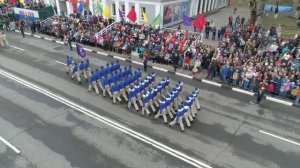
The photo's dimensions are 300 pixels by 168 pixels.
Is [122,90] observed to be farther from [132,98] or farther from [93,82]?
[93,82]

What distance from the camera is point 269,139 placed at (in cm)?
1231

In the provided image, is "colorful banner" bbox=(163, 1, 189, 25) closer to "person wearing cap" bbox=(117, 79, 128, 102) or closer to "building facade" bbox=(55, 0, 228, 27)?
"building facade" bbox=(55, 0, 228, 27)

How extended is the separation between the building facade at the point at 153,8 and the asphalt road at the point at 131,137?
40.6 feet

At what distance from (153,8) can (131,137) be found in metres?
17.8

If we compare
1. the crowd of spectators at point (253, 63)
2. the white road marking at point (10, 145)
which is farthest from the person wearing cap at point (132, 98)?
the crowd of spectators at point (253, 63)

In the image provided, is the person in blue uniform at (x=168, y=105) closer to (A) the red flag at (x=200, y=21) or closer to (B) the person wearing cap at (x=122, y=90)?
(B) the person wearing cap at (x=122, y=90)

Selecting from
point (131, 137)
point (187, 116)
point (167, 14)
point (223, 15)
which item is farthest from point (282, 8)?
point (131, 137)

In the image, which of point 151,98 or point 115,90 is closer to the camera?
point 151,98

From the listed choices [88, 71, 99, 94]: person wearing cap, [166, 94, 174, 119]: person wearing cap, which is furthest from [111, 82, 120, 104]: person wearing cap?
[166, 94, 174, 119]: person wearing cap

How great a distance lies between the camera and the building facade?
2680cm

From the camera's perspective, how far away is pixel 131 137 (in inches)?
476

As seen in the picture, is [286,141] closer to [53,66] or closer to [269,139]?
[269,139]

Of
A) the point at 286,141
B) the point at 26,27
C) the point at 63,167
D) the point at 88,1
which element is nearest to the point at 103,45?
the point at 88,1

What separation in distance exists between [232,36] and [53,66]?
561 inches
